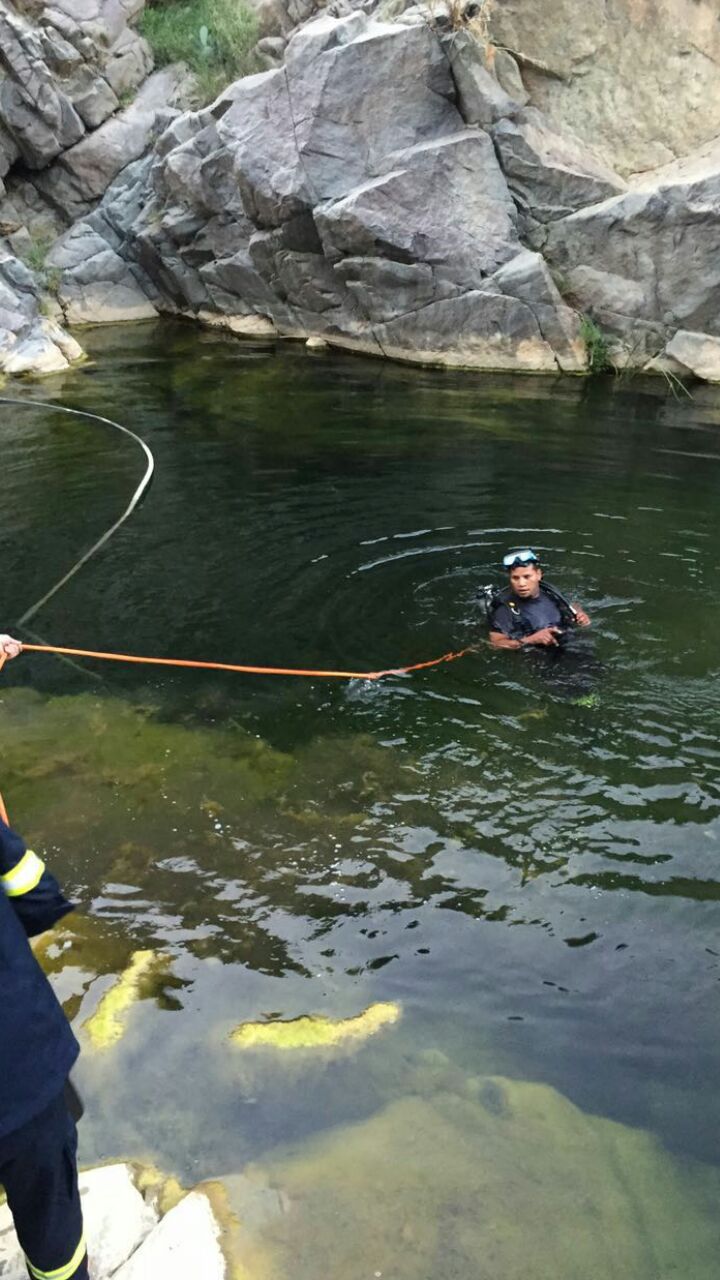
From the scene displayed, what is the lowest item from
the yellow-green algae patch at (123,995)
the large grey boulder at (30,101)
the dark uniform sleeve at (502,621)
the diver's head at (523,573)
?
the yellow-green algae patch at (123,995)

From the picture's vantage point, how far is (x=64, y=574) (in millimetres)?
7496

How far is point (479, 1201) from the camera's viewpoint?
2.71 metres

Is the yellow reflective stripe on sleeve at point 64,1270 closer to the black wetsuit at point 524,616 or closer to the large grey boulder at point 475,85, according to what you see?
the black wetsuit at point 524,616

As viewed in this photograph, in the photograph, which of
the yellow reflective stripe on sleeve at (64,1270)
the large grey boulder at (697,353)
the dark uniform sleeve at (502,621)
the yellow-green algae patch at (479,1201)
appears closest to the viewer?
the yellow reflective stripe on sleeve at (64,1270)

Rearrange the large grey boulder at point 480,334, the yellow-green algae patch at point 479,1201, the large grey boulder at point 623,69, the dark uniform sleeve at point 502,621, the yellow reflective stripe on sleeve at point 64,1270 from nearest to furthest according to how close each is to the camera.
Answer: the yellow reflective stripe on sleeve at point 64,1270 < the yellow-green algae patch at point 479,1201 < the dark uniform sleeve at point 502,621 < the large grey boulder at point 480,334 < the large grey boulder at point 623,69

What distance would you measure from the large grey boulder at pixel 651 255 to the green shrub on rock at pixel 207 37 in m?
9.17

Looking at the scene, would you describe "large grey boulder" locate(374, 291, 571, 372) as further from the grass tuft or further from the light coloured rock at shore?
the light coloured rock at shore

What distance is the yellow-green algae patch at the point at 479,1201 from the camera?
2.54m

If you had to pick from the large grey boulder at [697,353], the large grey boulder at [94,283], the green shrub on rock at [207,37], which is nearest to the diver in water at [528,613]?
the large grey boulder at [697,353]

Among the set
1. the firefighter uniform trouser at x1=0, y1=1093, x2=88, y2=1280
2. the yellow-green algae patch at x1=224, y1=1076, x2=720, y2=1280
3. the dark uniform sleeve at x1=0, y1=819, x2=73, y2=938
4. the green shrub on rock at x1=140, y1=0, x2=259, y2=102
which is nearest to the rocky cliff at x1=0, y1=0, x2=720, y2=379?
the green shrub on rock at x1=140, y1=0, x2=259, y2=102

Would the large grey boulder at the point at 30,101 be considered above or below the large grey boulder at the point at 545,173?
above

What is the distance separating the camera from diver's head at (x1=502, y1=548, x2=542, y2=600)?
19.8 ft

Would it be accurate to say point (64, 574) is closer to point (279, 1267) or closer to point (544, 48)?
point (279, 1267)

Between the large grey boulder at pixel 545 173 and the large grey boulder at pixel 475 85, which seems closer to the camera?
the large grey boulder at pixel 475 85
